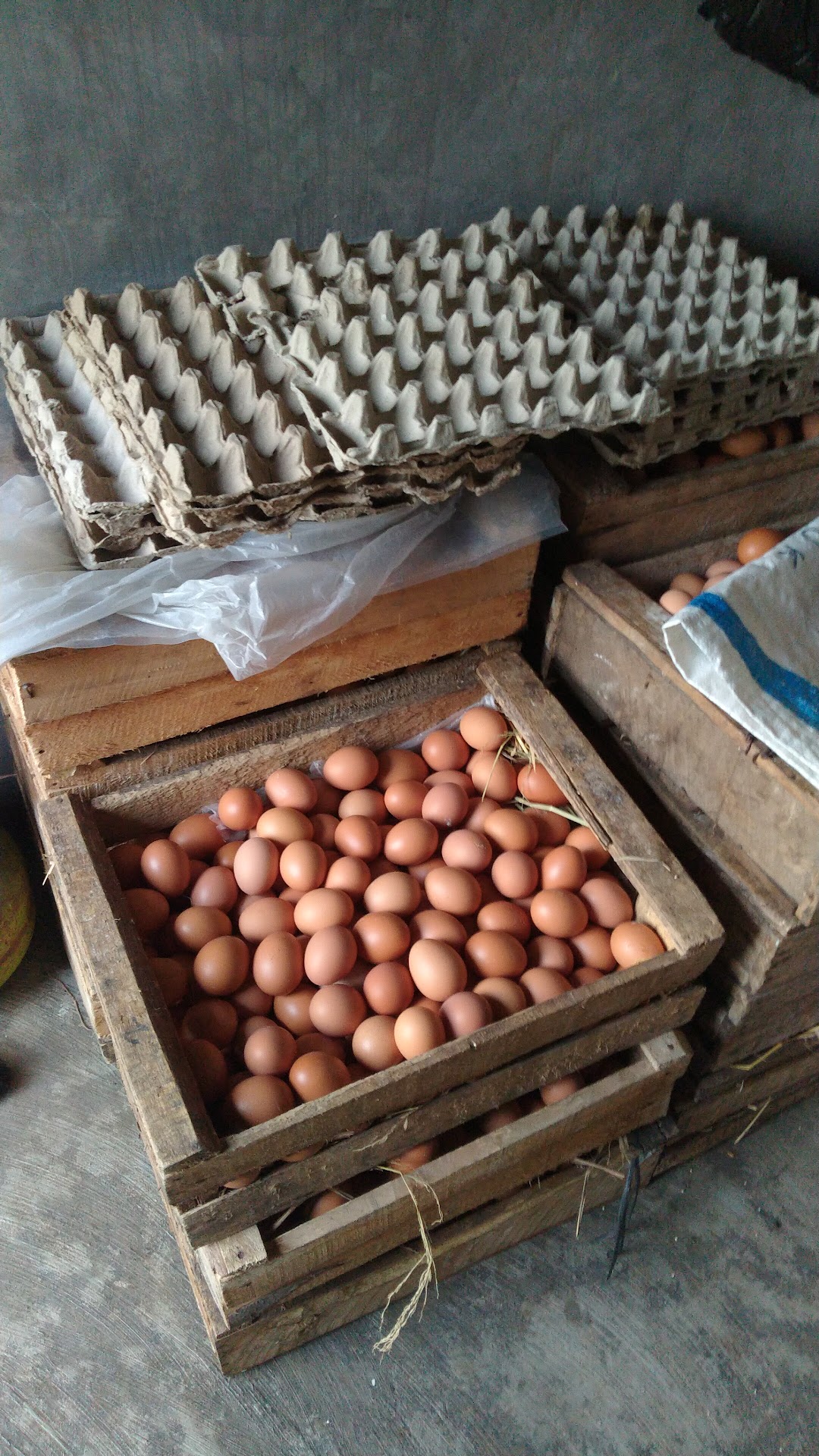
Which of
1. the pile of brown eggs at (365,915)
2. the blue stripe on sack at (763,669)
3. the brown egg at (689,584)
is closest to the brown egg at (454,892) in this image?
the pile of brown eggs at (365,915)

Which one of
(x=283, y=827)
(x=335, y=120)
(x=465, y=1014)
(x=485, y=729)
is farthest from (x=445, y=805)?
(x=335, y=120)

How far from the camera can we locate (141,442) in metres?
1.22

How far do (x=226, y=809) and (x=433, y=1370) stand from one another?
0.97m

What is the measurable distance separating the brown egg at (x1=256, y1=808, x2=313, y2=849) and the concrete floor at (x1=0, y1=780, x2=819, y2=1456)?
72 centimetres

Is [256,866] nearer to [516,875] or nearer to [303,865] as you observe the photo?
[303,865]

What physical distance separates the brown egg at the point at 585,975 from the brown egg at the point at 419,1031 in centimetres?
24

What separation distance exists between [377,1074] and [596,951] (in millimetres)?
433

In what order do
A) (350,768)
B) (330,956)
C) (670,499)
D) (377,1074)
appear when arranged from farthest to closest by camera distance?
(670,499) → (350,768) → (330,956) → (377,1074)

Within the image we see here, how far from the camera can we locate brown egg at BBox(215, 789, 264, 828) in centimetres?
158

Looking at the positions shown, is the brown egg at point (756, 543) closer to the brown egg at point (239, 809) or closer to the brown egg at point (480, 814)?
the brown egg at point (480, 814)

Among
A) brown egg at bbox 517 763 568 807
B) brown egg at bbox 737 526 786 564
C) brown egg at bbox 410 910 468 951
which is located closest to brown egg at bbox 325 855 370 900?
brown egg at bbox 410 910 468 951

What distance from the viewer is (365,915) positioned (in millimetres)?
1537

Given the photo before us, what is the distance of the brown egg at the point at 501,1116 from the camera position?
1457 mm

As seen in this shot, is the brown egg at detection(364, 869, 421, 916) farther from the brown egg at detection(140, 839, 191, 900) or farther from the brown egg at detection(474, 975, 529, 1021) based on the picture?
the brown egg at detection(140, 839, 191, 900)
